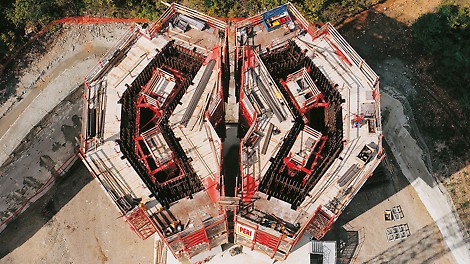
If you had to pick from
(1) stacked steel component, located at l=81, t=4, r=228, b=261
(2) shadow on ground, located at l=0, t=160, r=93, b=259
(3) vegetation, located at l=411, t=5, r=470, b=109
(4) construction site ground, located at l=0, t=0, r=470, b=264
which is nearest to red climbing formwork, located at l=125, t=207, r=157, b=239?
(1) stacked steel component, located at l=81, t=4, r=228, b=261

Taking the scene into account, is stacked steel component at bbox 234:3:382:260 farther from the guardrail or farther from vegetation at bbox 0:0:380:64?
the guardrail

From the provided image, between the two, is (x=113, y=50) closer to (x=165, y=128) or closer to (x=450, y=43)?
(x=165, y=128)

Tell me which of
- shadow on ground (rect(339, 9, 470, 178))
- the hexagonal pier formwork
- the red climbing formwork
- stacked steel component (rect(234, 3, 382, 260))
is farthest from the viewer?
shadow on ground (rect(339, 9, 470, 178))

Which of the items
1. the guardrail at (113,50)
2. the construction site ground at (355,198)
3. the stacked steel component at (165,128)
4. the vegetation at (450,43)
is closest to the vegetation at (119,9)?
the construction site ground at (355,198)

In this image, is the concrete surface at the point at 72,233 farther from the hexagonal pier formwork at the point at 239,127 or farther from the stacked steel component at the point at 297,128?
the stacked steel component at the point at 297,128

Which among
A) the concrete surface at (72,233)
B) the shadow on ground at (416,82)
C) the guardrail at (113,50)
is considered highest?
the guardrail at (113,50)

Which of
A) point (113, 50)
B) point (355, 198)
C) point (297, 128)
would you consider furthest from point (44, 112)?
point (355, 198)
